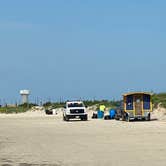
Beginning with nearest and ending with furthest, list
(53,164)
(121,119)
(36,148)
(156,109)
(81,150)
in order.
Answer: (53,164), (81,150), (36,148), (121,119), (156,109)

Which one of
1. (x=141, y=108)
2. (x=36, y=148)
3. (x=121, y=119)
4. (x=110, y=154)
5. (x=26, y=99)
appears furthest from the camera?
(x=26, y=99)

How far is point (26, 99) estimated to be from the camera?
479 feet

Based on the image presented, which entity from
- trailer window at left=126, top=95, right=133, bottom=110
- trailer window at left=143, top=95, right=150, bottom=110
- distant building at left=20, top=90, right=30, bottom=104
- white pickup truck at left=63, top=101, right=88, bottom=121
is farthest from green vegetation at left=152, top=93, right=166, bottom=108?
distant building at left=20, top=90, right=30, bottom=104

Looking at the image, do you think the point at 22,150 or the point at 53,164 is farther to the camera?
the point at 22,150

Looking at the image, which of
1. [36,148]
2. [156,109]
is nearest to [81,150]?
[36,148]

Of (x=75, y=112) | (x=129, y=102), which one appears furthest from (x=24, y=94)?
(x=129, y=102)

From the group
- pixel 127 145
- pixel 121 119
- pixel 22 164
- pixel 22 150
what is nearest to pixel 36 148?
pixel 22 150

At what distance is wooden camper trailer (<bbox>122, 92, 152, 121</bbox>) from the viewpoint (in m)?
53.6

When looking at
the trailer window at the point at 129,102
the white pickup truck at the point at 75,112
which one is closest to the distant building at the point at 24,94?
the white pickup truck at the point at 75,112

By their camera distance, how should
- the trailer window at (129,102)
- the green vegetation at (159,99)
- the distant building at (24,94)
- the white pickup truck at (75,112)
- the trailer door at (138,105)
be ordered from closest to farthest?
1. the trailer door at (138,105)
2. the trailer window at (129,102)
3. the white pickup truck at (75,112)
4. the green vegetation at (159,99)
5. the distant building at (24,94)

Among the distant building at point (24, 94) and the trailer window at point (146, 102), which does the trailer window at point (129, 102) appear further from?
the distant building at point (24, 94)

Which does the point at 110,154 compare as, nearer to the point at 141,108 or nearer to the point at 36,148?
the point at 36,148

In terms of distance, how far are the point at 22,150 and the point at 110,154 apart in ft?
14.6

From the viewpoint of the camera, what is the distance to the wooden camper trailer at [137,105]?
176ft
